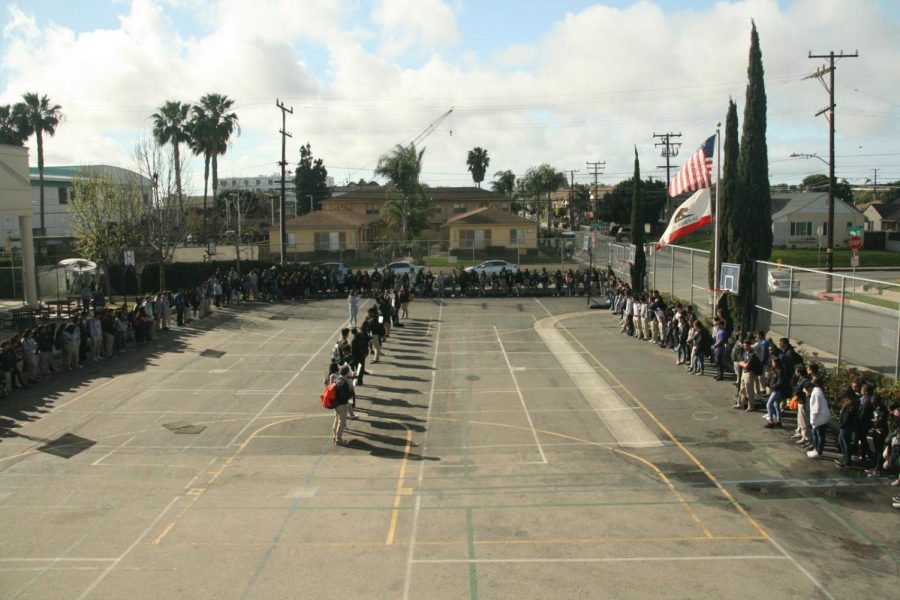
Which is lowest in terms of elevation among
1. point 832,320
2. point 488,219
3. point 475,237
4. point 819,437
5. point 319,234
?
point 819,437

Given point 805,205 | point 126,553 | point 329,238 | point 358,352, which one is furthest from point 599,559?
point 805,205

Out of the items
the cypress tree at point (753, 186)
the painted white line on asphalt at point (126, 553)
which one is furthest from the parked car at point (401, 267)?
the painted white line on asphalt at point (126, 553)

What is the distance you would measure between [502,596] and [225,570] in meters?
3.82

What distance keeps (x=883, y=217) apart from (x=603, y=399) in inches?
2957

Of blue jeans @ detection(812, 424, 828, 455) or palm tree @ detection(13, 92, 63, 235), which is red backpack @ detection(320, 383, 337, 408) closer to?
blue jeans @ detection(812, 424, 828, 455)

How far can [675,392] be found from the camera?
66.9 feet

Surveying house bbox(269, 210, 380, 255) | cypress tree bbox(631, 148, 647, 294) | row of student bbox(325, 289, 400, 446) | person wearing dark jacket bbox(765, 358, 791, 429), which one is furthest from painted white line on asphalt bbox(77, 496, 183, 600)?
house bbox(269, 210, 380, 255)

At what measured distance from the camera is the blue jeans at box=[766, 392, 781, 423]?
55.8 feet

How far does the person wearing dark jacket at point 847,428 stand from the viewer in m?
14.3

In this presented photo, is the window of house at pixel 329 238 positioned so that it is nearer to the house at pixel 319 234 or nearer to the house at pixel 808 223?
the house at pixel 319 234

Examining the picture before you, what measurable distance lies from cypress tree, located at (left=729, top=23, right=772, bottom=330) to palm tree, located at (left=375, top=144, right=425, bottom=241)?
3979 centimetres

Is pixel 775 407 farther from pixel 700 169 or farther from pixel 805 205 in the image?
pixel 805 205

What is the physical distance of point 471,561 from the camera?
10.6 m

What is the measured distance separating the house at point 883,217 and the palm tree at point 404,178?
158 feet
